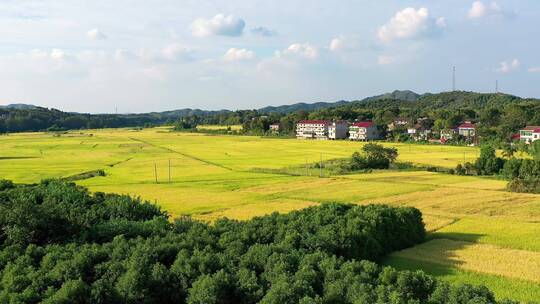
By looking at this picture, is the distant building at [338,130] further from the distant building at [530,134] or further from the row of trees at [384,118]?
the distant building at [530,134]

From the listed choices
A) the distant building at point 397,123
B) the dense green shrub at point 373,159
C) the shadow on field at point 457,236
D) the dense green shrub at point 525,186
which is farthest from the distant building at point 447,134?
the shadow on field at point 457,236

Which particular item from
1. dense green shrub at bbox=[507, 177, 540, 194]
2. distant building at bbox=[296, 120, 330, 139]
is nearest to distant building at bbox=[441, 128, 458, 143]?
distant building at bbox=[296, 120, 330, 139]

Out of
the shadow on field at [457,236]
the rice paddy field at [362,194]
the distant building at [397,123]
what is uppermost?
the distant building at [397,123]

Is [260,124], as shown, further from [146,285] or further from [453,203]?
[146,285]

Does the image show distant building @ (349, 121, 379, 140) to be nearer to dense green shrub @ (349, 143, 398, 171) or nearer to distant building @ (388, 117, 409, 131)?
distant building @ (388, 117, 409, 131)

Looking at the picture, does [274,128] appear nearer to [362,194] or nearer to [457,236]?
[362,194]
